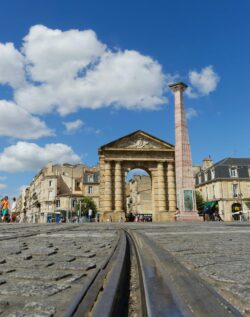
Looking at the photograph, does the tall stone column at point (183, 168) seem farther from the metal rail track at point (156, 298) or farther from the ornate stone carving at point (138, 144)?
→ the metal rail track at point (156, 298)

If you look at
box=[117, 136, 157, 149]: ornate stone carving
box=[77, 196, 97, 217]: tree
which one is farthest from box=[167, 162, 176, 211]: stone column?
box=[77, 196, 97, 217]: tree

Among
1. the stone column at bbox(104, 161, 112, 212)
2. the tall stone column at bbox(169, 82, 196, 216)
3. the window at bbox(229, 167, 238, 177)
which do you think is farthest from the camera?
the window at bbox(229, 167, 238, 177)

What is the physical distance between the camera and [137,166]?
43250 mm

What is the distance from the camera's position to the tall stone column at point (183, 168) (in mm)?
31578

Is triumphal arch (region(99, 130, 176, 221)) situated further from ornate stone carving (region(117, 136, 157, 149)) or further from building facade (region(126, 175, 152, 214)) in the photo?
building facade (region(126, 175, 152, 214))

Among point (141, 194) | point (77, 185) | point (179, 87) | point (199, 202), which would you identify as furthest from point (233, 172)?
point (77, 185)

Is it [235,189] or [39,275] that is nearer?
[39,275]

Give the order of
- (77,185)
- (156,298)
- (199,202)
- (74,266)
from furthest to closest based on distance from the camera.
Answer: (77,185) < (199,202) < (74,266) < (156,298)

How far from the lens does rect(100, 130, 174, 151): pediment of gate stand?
42750 millimetres

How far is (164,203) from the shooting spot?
136ft

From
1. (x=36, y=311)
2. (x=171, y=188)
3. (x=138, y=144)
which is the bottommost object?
(x=36, y=311)

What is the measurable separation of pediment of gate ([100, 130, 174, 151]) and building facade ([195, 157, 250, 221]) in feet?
47.4

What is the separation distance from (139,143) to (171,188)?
22.6 feet

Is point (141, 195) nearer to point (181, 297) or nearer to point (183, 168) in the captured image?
point (183, 168)
